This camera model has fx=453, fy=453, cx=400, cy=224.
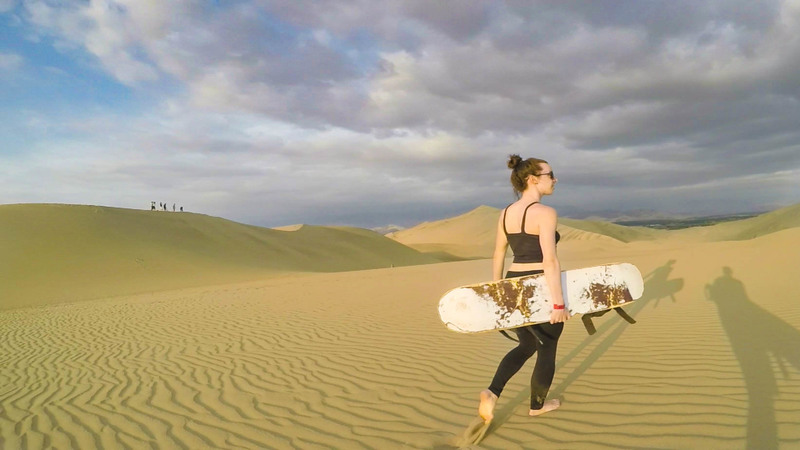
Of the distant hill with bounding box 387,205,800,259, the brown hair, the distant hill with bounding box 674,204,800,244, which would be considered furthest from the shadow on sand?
the distant hill with bounding box 674,204,800,244

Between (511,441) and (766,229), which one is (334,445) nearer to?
(511,441)

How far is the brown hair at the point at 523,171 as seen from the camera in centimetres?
349

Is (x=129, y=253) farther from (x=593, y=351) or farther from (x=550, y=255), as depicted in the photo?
(x=550, y=255)

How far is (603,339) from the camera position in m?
6.55

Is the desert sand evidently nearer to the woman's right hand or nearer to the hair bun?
the woman's right hand

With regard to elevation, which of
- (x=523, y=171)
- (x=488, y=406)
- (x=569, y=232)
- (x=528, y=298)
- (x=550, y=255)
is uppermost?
(x=569, y=232)

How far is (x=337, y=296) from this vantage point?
45.5ft

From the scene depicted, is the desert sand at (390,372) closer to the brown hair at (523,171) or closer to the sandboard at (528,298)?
the sandboard at (528,298)

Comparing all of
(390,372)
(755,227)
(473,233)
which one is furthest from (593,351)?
(473,233)

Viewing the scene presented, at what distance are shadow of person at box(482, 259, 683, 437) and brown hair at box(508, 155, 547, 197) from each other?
78.4 inches

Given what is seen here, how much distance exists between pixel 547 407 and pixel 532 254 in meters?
1.48

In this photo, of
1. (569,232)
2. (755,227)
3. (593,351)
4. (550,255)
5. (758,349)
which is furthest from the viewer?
(569,232)

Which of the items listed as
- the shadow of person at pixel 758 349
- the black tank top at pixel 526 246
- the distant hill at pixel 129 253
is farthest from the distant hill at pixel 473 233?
the black tank top at pixel 526 246

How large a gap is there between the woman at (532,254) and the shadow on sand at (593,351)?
0.23m
